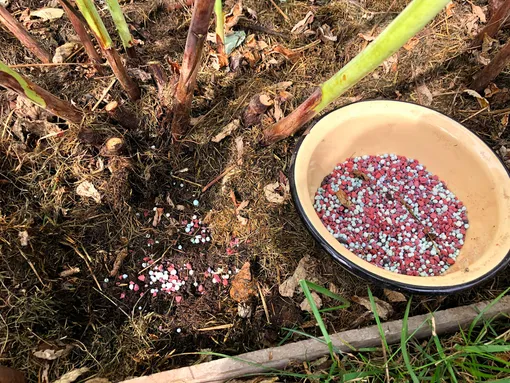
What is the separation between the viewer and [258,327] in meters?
1.22

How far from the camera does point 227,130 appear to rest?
142 cm

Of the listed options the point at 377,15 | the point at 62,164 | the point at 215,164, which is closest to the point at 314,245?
the point at 215,164

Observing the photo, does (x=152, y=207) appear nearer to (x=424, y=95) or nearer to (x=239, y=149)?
(x=239, y=149)

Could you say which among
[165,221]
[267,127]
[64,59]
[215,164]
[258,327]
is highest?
[64,59]

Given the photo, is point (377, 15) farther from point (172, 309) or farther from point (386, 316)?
point (172, 309)

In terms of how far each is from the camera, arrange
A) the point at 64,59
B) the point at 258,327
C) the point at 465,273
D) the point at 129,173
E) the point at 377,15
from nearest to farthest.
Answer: the point at 465,273 → the point at 258,327 → the point at 129,173 → the point at 64,59 → the point at 377,15

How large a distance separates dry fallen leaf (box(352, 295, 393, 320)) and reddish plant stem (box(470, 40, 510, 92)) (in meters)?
0.88

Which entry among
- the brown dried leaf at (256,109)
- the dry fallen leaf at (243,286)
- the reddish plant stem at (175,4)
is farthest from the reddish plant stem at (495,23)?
the dry fallen leaf at (243,286)

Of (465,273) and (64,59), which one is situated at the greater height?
(64,59)

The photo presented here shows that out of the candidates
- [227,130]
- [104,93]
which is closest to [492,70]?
[227,130]

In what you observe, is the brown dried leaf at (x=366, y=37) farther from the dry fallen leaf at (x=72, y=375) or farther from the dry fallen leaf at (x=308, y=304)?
the dry fallen leaf at (x=72, y=375)

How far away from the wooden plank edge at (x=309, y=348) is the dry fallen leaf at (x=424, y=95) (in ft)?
2.41

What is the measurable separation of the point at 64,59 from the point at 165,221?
2.21 ft

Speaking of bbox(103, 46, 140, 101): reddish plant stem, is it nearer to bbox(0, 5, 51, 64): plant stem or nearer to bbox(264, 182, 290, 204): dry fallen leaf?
bbox(0, 5, 51, 64): plant stem
